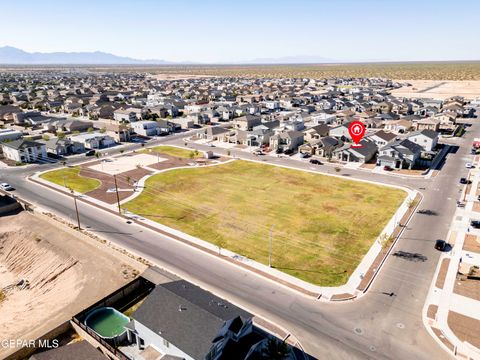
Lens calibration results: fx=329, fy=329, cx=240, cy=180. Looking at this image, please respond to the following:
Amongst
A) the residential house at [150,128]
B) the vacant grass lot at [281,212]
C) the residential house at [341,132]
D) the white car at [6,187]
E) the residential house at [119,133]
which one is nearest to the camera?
the vacant grass lot at [281,212]

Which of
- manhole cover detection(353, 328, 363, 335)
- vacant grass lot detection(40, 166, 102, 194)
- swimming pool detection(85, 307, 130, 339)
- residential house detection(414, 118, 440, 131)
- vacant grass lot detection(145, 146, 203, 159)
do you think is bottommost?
swimming pool detection(85, 307, 130, 339)

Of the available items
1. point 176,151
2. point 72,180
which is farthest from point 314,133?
point 72,180

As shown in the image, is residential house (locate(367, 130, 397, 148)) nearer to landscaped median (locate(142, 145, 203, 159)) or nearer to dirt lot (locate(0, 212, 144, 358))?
landscaped median (locate(142, 145, 203, 159))

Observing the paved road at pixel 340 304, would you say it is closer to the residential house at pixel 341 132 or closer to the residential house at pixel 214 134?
the residential house at pixel 341 132

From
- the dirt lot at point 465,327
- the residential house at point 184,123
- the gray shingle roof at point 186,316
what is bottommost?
the dirt lot at point 465,327

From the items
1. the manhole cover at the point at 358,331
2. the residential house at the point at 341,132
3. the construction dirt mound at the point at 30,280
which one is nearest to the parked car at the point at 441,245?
the manhole cover at the point at 358,331

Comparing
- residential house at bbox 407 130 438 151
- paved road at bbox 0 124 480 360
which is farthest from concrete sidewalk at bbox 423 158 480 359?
residential house at bbox 407 130 438 151

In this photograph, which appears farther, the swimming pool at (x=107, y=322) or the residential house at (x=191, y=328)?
the swimming pool at (x=107, y=322)

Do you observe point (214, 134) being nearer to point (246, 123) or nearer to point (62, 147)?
point (246, 123)

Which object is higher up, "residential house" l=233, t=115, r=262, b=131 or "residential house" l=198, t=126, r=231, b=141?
"residential house" l=233, t=115, r=262, b=131
